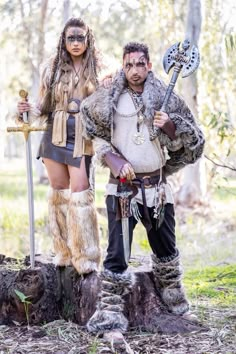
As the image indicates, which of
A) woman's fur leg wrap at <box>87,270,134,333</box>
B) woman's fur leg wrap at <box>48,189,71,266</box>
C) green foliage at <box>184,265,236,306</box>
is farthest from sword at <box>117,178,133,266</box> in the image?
green foliage at <box>184,265,236,306</box>

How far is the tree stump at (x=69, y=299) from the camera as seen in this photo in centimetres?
455

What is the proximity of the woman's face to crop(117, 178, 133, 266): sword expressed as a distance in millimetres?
1047

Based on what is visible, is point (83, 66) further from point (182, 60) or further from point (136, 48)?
point (182, 60)

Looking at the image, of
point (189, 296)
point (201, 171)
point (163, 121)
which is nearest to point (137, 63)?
point (163, 121)

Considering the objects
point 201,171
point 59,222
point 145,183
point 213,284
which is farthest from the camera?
point 201,171

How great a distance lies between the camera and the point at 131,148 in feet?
14.1

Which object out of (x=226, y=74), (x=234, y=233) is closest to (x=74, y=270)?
(x=234, y=233)

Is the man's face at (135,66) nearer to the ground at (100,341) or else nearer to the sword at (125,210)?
the sword at (125,210)

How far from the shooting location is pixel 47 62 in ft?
16.0

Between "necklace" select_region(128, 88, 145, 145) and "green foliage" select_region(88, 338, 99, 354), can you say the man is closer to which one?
"necklace" select_region(128, 88, 145, 145)

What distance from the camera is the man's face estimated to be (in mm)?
4219

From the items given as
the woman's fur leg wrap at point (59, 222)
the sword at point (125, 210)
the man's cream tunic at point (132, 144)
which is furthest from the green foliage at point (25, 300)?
the man's cream tunic at point (132, 144)

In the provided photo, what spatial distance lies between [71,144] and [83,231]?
61 cm

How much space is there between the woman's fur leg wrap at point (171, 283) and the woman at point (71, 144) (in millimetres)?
447
